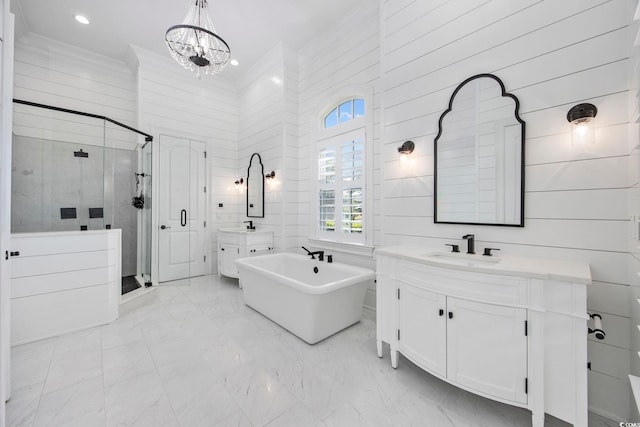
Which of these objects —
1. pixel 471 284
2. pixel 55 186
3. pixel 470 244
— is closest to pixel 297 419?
pixel 471 284

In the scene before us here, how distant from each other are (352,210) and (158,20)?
12.3 ft

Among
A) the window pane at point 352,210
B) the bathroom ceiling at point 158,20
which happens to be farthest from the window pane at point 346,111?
the bathroom ceiling at point 158,20

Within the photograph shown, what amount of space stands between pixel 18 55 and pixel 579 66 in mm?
6430

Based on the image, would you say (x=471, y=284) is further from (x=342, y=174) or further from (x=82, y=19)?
(x=82, y=19)

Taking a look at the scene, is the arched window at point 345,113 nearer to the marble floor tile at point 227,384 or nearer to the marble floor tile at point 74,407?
the marble floor tile at point 227,384

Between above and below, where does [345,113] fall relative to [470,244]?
above

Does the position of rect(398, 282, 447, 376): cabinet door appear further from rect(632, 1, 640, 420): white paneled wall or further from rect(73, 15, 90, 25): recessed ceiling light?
rect(73, 15, 90, 25): recessed ceiling light

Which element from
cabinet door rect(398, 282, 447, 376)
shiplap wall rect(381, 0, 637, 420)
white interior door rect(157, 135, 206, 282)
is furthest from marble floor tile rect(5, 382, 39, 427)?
shiplap wall rect(381, 0, 637, 420)

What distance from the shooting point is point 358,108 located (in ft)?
10.8

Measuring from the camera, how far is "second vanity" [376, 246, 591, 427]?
128 cm

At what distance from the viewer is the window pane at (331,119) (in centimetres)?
361

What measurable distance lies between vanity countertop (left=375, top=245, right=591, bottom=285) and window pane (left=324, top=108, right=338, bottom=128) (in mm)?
2262

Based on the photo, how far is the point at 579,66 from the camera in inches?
63.1

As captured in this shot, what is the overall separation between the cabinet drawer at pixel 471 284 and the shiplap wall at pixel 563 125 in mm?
554
